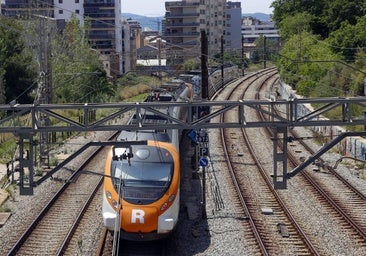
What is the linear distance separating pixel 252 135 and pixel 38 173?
38.4 ft

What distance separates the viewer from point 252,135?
29391 mm

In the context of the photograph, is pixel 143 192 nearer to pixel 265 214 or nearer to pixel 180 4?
pixel 265 214

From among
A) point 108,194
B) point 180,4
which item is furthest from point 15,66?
point 180,4

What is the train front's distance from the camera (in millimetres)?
12922

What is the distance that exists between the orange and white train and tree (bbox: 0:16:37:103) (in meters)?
27.8

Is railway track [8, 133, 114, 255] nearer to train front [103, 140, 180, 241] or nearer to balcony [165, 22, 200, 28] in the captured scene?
train front [103, 140, 180, 241]

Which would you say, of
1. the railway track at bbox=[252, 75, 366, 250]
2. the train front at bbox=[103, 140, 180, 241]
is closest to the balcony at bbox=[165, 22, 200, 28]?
the railway track at bbox=[252, 75, 366, 250]

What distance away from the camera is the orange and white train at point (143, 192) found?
42.4 feet

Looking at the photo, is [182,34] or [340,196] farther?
[182,34]

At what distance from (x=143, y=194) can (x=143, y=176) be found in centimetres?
51

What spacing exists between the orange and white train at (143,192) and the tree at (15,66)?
91.2 feet

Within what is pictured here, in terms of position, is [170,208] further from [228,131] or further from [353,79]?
[353,79]

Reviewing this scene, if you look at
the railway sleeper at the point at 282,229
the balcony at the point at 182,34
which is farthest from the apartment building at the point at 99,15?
the railway sleeper at the point at 282,229

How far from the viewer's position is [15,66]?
4147cm
